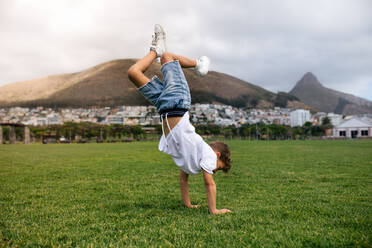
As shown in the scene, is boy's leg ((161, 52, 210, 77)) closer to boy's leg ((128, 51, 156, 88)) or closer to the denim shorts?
the denim shorts

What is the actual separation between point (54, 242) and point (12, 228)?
0.89 meters

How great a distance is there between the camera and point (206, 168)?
3832 millimetres

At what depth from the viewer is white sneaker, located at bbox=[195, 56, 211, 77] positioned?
15.9ft

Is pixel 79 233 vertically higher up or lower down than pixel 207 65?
lower down

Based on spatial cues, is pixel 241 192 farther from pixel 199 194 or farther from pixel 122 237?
pixel 122 237

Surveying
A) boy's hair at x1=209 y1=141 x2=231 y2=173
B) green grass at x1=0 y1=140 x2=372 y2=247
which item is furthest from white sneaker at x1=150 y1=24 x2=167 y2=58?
green grass at x1=0 y1=140 x2=372 y2=247

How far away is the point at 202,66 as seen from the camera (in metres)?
4.88

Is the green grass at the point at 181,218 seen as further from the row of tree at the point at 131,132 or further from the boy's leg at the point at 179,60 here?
the row of tree at the point at 131,132

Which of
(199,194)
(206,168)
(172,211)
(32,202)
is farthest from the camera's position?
(199,194)

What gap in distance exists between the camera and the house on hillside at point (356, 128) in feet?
314

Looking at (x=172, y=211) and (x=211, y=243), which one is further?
(x=172, y=211)

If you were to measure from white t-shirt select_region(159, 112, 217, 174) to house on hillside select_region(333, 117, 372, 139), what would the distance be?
4314 inches

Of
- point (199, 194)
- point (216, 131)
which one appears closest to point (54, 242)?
point (199, 194)

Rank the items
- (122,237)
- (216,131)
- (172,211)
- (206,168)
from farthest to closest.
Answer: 1. (216,131)
2. (172,211)
3. (206,168)
4. (122,237)
